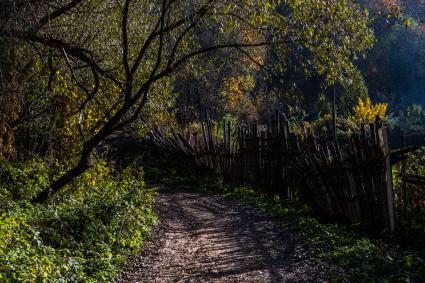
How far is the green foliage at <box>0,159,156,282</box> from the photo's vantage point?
5.69 m

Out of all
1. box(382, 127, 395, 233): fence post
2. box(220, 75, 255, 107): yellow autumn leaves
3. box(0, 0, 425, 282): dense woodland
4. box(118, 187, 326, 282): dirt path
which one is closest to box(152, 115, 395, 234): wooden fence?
box(382, 127, 395, 233): fence post

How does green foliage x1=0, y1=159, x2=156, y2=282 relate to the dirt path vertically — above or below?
above

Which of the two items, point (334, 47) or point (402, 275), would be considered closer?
point (402, 275)

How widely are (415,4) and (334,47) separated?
1480 inches

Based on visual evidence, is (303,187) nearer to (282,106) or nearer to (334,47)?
(334,47)

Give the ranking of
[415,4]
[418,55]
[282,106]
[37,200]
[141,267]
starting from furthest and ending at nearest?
[415,4] → [418,55] → [282,106] → [37,200] → [141,267]

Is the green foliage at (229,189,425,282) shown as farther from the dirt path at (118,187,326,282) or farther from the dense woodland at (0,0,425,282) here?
the dirt path at (118,187,326,282)

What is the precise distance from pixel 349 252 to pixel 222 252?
1867mm

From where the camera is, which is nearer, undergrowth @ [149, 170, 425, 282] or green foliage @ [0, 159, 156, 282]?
green foliage @ [0, 159, 156, 282]

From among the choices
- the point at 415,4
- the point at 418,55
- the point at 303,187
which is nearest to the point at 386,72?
the point at 418,55

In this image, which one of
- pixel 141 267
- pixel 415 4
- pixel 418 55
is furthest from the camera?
pixel 415 4

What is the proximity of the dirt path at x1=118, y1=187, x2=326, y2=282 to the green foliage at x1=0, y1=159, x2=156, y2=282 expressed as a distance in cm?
37

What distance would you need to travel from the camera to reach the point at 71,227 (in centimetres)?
773

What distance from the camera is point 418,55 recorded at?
36.6 meters
